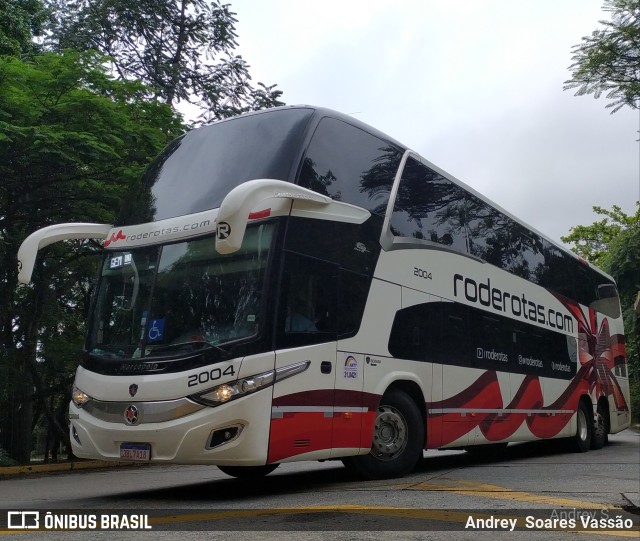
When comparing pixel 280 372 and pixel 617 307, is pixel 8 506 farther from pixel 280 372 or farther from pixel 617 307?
pixel 617 307

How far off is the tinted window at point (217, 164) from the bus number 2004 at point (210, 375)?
183 centimetres

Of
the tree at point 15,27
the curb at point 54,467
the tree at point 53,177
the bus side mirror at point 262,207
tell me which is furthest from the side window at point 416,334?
the tree at point 15,27

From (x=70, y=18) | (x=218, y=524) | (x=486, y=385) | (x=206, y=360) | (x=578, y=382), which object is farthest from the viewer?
(x=70, y=18)

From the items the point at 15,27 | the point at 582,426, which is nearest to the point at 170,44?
the point at 15,27

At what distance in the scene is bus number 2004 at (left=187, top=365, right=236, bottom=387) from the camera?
23.8 feet

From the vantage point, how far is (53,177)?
13320 millimetres

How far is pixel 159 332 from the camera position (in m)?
7.77

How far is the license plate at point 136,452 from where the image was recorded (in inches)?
293

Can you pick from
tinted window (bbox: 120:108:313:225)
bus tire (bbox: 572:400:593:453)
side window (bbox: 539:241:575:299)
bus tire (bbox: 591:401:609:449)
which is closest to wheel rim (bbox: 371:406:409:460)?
tinted window (bbox: 120:108:313:225)

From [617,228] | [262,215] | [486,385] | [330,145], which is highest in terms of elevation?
[617,228]

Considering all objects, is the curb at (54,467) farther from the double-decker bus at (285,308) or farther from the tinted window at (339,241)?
the tinted window at (339,241)

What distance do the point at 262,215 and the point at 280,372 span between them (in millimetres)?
1589

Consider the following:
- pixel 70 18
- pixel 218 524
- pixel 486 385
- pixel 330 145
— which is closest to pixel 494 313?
pixel 486 385

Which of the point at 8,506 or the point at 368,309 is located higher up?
the point at 368,309
